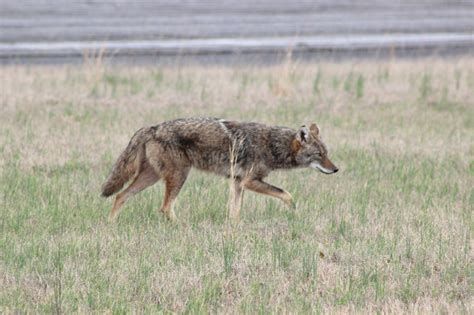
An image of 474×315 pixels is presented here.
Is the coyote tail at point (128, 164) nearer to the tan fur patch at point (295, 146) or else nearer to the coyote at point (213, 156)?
the coyote at point (213, 156)

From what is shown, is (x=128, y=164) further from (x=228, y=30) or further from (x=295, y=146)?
(x=228, y=30)

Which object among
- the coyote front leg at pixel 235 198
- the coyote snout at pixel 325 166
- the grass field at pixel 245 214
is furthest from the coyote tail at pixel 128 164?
the coyote snout at pixel 325 166

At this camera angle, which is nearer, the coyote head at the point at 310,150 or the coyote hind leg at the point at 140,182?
the coyote hind leg at the point at 140,182

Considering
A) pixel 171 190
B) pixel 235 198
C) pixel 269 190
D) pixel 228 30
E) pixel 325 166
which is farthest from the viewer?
pixel 228 30

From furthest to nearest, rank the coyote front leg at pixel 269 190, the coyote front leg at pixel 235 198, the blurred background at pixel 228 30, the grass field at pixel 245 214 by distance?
the blurred background at pixel 228 30 < the coyote front leg at pixel 269 190 < the coyote front leg at pixel 235 198 < the grass field at pixel 245 214

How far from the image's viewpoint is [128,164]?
9.45 meters

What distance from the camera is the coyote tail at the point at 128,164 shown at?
941cm

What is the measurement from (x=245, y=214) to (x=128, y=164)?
1074 mm

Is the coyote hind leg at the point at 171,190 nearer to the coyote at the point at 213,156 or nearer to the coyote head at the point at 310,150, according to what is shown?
the coyote at the point at 213,156

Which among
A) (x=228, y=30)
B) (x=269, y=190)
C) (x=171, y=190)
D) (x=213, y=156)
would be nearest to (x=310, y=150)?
(x=269, y=190)

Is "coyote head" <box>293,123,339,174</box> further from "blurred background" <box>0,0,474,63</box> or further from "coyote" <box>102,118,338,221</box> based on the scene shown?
"blurred background" <box>0,0,474,63</box>

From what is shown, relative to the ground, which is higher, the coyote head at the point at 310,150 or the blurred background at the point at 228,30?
the coyote head at the point at 310,150

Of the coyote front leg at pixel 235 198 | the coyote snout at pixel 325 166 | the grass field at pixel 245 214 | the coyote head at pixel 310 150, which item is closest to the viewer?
the grass field at pixel 245 214

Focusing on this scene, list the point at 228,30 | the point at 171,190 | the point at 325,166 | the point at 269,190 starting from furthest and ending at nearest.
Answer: the point at 228,30
the point at 325,166
the point at 269,190
the point at 171,190
